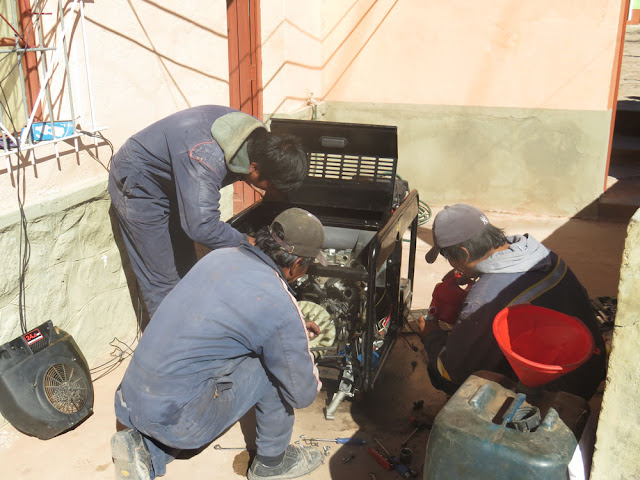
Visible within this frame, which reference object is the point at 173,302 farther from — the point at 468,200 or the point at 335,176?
the point at 468,200

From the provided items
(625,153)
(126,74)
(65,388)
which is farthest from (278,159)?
(625,153)

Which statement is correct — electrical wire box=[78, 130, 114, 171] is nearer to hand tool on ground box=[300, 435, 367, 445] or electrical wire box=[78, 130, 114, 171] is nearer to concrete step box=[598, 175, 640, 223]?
hand tool on ground box=[300, 435, 367, 445]

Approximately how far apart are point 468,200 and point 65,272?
5.32 metres

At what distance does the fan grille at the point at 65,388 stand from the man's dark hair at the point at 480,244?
217cm

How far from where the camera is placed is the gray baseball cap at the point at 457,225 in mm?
3223

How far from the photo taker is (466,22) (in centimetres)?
726

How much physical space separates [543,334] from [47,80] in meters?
2.89

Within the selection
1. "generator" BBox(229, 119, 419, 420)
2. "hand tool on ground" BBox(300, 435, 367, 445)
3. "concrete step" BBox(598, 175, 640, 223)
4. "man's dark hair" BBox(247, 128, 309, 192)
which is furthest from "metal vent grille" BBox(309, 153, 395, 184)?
"concrete step" BBox(598, 175, 640, 223)

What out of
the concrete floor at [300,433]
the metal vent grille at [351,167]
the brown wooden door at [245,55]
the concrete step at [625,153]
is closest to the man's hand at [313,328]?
the concrete floor at [300,433]

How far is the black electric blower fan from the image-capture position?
124 inches

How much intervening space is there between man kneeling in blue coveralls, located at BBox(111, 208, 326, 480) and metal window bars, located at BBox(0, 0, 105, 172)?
53.0 inches

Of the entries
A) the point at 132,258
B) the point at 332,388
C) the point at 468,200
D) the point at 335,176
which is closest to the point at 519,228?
the point at 468,200

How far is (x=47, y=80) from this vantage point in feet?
11.2

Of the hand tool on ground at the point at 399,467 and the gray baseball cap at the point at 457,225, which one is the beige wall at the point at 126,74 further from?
the hand tool on ground at the point at 399,467
